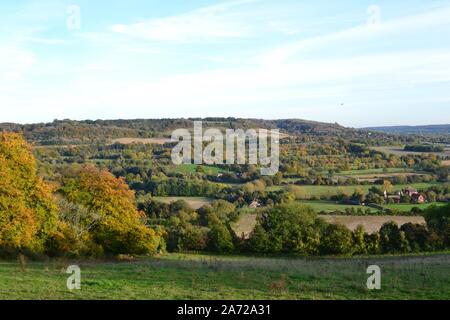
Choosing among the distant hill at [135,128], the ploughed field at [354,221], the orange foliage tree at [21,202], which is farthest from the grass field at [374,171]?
the orange foliage tree at [21,202]

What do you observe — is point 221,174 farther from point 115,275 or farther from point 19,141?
point 115,275

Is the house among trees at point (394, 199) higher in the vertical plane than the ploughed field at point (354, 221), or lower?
higher

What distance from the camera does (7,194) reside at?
2378cm

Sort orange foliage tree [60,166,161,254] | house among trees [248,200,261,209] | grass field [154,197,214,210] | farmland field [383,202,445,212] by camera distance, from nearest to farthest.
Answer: orange foliage tree [60,166,161,254] → farmland field [383,202,445,212] → grass field [154,197,214,210] → house among trees [248,200,261,209]

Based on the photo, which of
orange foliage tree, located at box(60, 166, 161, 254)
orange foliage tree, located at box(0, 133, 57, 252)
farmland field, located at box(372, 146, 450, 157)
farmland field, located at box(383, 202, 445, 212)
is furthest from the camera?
farmland field, located at box(372, 146, 450, 157)

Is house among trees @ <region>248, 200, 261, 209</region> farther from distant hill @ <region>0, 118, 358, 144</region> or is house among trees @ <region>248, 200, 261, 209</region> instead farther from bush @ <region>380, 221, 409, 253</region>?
distant hill @ <region>0, 118, 358, 144</region>

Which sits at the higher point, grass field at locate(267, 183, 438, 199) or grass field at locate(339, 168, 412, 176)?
grass field at locate(339, 168, 412, 176)

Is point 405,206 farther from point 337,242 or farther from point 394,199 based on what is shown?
point 337,242

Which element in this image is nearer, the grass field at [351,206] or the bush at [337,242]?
the bush at [337,242]

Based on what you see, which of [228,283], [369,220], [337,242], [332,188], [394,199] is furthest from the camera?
[332,188]

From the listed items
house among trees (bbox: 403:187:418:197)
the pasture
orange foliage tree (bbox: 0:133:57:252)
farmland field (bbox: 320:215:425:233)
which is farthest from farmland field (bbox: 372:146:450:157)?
orange foliage tree (bbox: 0:133:57:252)

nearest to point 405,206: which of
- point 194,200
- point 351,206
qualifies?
point 351,206

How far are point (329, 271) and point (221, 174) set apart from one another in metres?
61.0

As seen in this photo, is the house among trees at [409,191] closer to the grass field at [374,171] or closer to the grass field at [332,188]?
Result: the grass field at [332,188]
